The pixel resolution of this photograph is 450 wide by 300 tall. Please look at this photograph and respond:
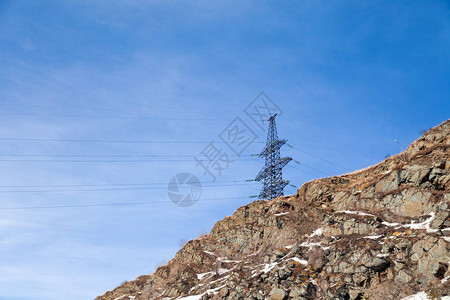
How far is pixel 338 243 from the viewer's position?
164 ft

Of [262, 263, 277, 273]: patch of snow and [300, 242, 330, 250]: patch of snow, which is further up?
[300, 242, 330, 250]: patch of snow

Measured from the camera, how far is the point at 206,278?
61.2 metres

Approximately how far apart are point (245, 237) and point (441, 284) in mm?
34684

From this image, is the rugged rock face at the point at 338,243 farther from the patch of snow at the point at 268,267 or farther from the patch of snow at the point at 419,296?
the patch of snow at the point at 419,296

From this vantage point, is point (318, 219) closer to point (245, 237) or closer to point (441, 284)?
point (245, 237)

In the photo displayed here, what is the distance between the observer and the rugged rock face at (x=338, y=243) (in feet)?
132

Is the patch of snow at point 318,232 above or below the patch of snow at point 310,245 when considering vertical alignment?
above

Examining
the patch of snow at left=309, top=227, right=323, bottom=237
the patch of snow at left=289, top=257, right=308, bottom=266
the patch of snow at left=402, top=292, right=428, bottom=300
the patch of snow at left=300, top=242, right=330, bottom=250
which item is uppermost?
the patch of snow at left=309, top=227, right=323, bottom=237

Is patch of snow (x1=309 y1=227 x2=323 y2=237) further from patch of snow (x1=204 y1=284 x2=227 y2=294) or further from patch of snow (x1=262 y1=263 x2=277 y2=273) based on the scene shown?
patch of snow (x1=204 y1=284 x2=227 y2=294)

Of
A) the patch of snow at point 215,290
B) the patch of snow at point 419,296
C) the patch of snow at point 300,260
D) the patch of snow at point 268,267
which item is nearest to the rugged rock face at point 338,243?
the patch of snow at point 300,260

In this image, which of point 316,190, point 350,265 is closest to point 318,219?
point 316,190

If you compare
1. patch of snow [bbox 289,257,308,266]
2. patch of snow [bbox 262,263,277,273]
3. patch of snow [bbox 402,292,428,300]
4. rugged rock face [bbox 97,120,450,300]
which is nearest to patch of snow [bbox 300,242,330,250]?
rugged rock face [bbox 97,120,450,300]

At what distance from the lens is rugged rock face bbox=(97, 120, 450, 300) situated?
40.3 meters

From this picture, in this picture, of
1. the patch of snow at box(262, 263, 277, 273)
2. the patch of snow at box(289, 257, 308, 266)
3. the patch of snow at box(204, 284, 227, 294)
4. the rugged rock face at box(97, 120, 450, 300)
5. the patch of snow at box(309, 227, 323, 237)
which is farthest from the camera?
the patch of snow at box(309, 227, 323, 237)
